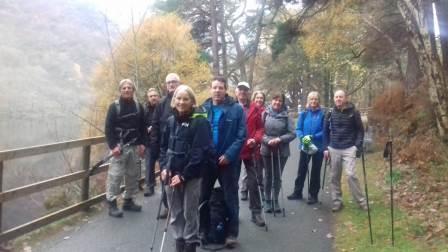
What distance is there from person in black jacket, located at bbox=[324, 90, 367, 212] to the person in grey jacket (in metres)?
0.75

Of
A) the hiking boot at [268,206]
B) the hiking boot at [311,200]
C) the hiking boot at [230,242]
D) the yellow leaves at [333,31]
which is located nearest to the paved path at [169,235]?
the hiking boot at [230,242]

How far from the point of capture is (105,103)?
95.2 feet

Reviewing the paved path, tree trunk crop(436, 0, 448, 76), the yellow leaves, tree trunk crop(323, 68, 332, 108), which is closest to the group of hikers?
the paved path

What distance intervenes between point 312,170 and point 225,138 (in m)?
3.13

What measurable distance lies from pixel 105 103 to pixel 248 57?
1363cm

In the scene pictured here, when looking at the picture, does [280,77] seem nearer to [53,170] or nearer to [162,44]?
[162,44]

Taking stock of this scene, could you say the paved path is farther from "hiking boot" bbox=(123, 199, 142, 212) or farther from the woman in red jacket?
the woman in red jacket

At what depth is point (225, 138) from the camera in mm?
5504

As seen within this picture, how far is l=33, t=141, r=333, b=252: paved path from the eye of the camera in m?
5.87

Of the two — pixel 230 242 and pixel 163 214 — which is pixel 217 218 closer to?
pixel 230 242

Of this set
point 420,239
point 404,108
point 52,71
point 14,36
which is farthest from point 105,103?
point 14,36

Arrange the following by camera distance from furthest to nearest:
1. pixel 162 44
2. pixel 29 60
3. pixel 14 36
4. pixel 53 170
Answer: pixel 14 36, pixel 29 60, pixel 162 44, pixel 53 170

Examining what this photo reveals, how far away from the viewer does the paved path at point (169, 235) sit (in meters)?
5.87

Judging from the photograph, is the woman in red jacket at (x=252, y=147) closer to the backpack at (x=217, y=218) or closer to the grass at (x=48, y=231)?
the backpack at (x=217, y=218)
